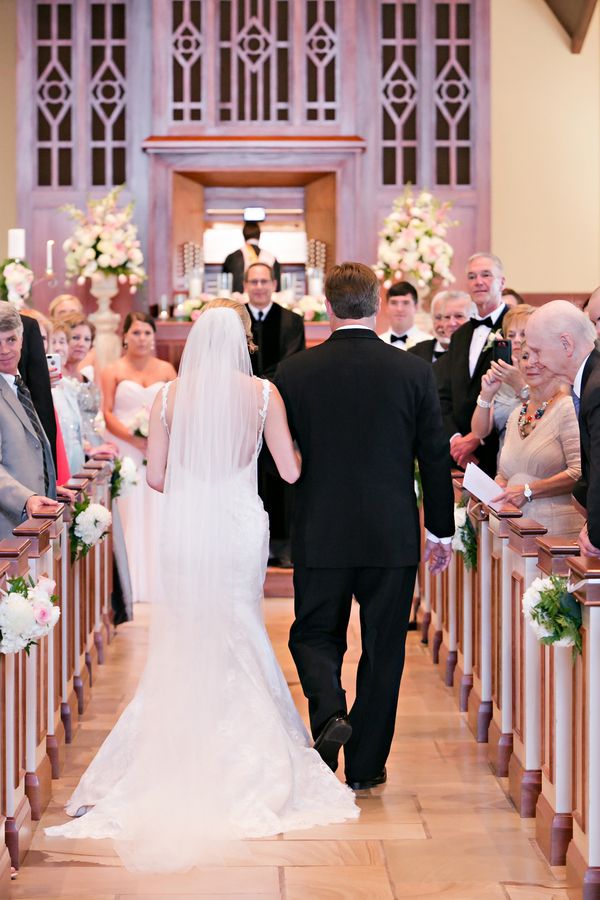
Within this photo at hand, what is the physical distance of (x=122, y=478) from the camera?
6.78 metres

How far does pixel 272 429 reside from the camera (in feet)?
13.8

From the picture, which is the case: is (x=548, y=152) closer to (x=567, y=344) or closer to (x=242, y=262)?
(x=242, y=262)

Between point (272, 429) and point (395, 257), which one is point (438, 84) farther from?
point (272, 429)

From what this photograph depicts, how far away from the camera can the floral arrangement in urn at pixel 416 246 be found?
30.6 feet

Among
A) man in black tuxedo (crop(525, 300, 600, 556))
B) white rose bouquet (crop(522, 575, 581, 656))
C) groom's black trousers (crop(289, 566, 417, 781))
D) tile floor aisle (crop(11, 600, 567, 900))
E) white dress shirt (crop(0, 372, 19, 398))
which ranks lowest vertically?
tile floor aisle (crop(11, 600, 567, 900))

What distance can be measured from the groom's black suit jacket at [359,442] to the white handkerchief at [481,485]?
308 mm

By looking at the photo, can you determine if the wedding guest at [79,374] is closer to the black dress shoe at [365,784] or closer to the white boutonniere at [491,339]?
the white boutonniere at [491,339]

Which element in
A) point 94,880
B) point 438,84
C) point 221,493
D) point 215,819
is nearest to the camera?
point 94,880

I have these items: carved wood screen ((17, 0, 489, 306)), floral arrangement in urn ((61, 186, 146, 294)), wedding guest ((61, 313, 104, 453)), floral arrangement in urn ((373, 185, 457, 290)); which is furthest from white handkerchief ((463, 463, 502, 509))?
carved wood screen ((17, 0, 489, 306))

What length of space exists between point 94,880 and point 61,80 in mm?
7623

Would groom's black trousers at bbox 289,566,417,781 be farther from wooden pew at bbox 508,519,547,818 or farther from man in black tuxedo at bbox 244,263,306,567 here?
man in black tuxedo at bbox 244,263,306,567

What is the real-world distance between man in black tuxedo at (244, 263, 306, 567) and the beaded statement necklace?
9.78 feet

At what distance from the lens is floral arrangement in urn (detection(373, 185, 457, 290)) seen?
9.31 meters

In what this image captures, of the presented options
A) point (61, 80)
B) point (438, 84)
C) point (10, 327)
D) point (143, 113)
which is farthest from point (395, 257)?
point (10, 327)
